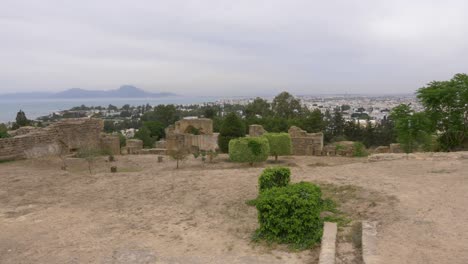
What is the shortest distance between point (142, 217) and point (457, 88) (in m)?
13.6

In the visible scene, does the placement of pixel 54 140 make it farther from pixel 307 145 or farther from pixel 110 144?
pixel 307 145

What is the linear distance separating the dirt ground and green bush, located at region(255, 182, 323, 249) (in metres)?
0.24

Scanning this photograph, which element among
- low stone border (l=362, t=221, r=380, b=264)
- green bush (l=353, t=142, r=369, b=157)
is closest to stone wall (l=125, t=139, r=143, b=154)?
green bush (l=353, t=142, r=369, b=157)

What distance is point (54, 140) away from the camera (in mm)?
15547

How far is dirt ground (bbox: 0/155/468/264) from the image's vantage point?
4.76 metres

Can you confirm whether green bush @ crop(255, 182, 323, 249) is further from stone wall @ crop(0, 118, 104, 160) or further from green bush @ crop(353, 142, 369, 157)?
green bush @ crop(353, 142, 369, 157)

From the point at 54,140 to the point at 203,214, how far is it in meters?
11.4

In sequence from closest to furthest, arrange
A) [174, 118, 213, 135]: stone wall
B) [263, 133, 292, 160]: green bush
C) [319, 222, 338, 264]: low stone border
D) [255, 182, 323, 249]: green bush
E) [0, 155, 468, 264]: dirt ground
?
[319, 222, 338, 264]: low stone border → [0, 155, 468, 264]: dirt ground → [255, 182, 323, 249]: green bush → [263, 133, 292, 160]: green bush → [174, 118, 213, 135]: stone wall

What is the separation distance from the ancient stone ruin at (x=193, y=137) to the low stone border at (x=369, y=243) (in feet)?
52.3

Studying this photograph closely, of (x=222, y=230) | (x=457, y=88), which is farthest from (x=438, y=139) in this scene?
(x=222, y=230)

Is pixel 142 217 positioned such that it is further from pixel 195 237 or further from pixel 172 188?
pixel 172 188

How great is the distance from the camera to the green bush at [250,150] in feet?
45.1

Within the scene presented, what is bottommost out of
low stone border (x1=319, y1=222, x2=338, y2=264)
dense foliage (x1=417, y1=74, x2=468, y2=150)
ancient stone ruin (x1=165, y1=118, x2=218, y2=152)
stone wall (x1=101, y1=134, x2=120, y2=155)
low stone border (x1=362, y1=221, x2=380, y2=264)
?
ancient stone ruin (x1=165, y1=118, x2=218, y2=152)

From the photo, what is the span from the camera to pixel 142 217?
21.2 ft
